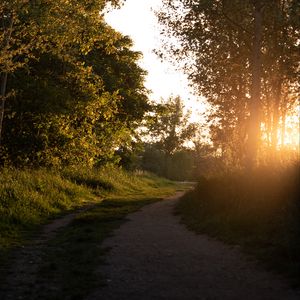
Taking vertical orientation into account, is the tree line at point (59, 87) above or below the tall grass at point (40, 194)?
above

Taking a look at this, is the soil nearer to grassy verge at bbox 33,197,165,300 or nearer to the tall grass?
grassy verge at bbox 33,197,165,300

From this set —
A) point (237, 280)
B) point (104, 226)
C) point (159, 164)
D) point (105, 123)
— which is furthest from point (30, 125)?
point (159, 164)

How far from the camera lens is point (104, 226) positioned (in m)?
16.2

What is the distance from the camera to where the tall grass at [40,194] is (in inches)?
625

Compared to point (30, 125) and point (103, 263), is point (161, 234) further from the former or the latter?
point (30, 125)

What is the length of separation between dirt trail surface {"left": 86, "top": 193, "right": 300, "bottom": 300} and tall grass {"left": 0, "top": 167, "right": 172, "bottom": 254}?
3.52 meters

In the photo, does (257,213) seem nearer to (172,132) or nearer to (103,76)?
(103,76)

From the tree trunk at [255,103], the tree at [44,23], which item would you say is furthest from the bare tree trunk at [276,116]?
the tree at [44,23]

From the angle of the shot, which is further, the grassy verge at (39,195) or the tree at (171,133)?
the tree at (171,133)

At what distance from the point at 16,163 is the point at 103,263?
61.3 feet

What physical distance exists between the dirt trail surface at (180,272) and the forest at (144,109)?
0.75 metres

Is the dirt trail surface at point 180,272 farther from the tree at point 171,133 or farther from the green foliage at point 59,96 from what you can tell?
the tree at point 171,133

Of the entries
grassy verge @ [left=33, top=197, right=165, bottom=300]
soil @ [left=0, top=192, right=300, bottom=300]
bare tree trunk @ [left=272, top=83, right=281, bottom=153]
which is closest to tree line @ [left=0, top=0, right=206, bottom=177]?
grassy verge @ [left=33, top=197, right=165, bottom=300]

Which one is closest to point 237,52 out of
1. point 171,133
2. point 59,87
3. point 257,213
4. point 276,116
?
point 276,116
